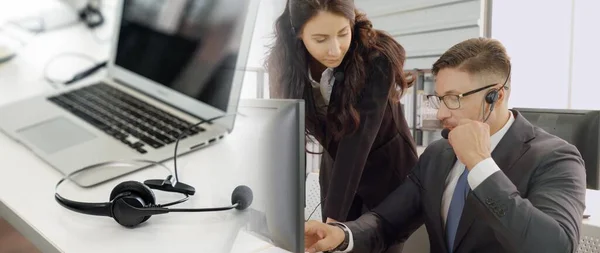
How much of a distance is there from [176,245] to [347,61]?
0.98 ft

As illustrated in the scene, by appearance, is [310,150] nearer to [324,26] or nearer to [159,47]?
[324,26]

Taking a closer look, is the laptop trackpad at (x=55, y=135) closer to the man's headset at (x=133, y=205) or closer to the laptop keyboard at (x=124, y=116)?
the laptop keyboard at (x=124, y=116)

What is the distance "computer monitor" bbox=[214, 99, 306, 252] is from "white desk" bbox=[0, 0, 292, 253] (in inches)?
1.0

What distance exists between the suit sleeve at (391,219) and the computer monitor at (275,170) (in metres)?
0.11

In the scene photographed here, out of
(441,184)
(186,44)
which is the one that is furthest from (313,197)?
(186,44)

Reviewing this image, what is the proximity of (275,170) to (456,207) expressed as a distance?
0.23 metres

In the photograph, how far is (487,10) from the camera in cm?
50

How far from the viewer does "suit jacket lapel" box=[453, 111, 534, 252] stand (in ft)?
1.52

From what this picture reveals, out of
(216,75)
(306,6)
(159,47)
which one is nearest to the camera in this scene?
(306,6)

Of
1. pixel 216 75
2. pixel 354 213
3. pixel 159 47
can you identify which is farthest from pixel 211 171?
pixel 159 47

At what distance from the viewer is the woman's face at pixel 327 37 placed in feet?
1.52

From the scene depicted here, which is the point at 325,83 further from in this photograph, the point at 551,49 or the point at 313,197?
the point at 551,49

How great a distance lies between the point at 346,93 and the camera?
50 cm

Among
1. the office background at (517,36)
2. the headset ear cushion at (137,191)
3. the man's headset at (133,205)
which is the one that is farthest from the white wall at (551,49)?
the headset ear cushion at (137,191)
